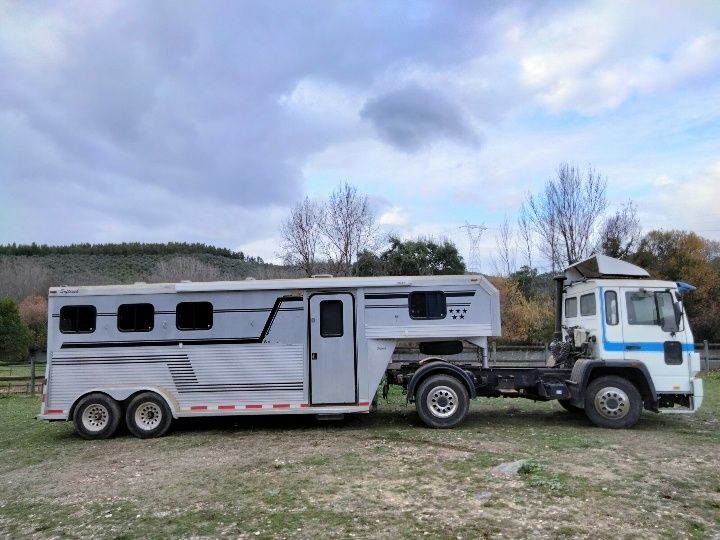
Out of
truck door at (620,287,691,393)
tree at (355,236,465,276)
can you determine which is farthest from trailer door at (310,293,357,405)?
tree at (355,236,465,276)

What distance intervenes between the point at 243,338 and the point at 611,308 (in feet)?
21.5

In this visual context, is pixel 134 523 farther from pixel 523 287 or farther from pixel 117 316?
pixel 523 287

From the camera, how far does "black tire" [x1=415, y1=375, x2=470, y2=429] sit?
991 centimetres

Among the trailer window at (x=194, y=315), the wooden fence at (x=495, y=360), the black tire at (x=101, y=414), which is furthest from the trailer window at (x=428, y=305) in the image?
the black tire at (x=101, y=414)

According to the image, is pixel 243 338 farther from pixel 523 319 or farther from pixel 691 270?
pixel 691 270

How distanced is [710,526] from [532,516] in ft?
5.15

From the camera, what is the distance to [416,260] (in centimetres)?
3131

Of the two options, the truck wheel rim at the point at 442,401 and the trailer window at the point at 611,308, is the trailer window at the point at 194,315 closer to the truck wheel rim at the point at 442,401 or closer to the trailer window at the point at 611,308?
the truck wheel rim at the point at 442,401

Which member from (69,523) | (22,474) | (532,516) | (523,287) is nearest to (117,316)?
(22,474)

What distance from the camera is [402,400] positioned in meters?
13.4

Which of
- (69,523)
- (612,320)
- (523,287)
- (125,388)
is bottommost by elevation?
(69,523)

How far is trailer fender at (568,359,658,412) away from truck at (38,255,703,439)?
24 millimetres

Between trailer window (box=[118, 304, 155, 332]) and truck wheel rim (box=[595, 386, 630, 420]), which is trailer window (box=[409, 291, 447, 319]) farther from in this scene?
trailer window (box=[118, 304, 155, 332])

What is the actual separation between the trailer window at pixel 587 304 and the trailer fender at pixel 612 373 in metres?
0.95
